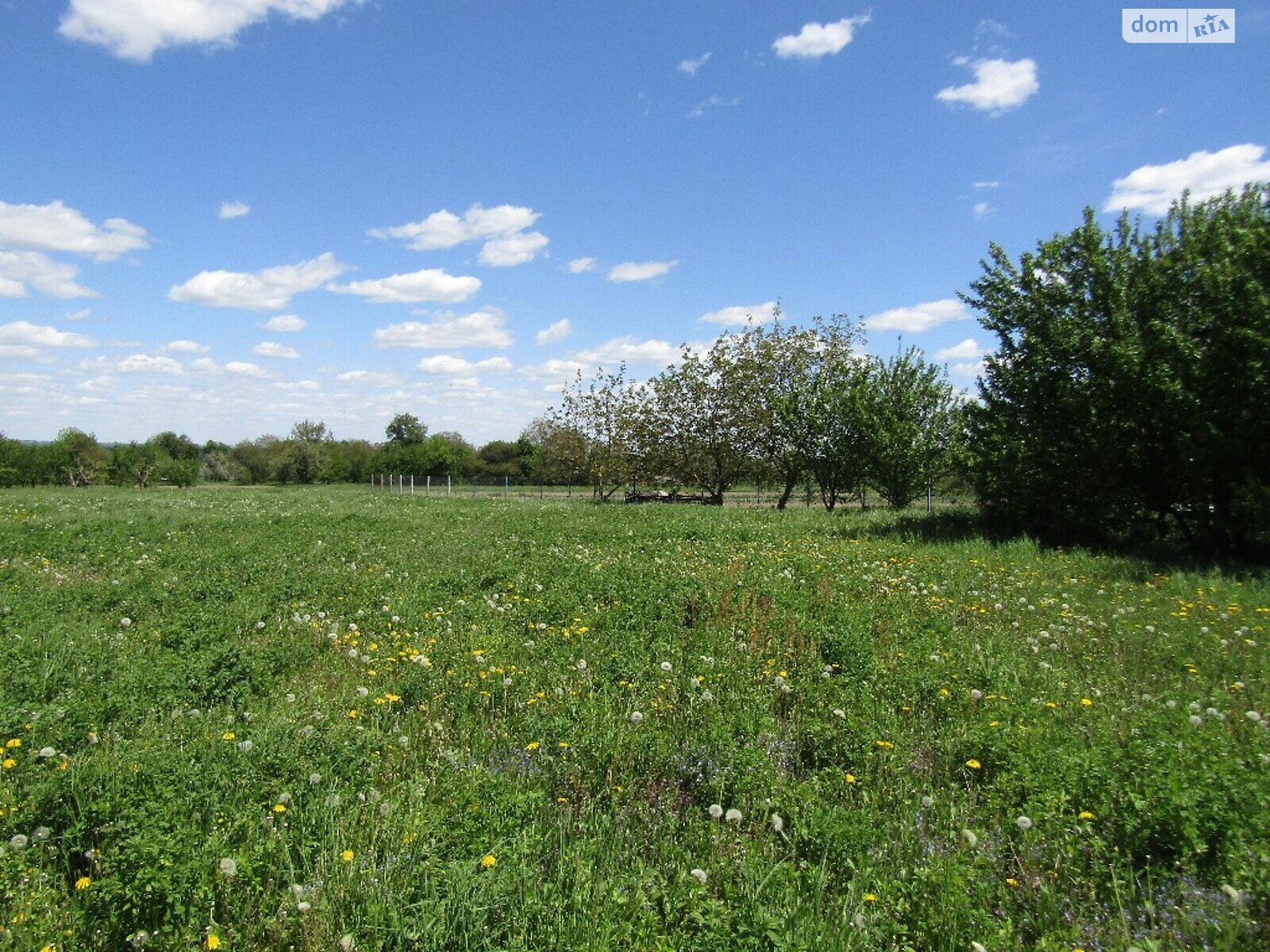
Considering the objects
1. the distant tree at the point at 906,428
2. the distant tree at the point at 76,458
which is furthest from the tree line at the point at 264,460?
Answer: the distant tree at the point at 906,428

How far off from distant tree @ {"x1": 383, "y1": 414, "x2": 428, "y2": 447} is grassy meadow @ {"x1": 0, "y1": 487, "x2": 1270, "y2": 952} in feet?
329

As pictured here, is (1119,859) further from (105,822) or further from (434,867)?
(105,822)

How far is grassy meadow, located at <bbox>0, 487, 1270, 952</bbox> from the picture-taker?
121 inches

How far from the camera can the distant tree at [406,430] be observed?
105875 millimetres

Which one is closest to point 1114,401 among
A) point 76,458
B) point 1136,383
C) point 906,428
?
point 1136,383

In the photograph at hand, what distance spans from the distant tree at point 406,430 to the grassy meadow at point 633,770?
329ft

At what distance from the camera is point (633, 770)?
14.7 ft

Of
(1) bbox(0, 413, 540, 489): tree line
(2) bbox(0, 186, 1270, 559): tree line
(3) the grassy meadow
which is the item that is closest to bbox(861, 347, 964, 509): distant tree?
(2) bbox(0, 186, 1270, 559): tree line

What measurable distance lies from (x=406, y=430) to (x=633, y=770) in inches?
4241

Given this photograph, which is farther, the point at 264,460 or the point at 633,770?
the point at 264,460

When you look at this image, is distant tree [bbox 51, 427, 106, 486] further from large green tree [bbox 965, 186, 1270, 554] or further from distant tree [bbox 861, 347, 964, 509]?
large green tree [bbox 965, 186, 1270, 554]

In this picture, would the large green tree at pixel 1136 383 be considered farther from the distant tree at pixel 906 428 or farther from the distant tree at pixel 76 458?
the distant tree at pixel 76 458

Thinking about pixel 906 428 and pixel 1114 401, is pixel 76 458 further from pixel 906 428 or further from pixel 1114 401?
pixel 1114 401

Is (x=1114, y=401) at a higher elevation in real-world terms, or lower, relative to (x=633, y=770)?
higher
